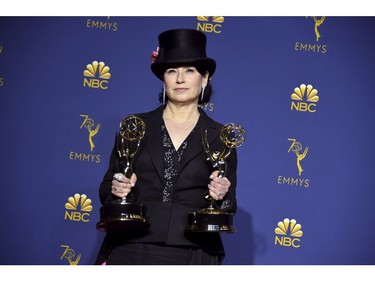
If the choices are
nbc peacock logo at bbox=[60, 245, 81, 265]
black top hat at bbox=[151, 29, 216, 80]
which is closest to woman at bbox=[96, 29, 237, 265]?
black top hat at bbox=[151, 29, 216, 80]

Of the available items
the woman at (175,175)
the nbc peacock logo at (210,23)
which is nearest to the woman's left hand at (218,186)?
the woman at (175,175)

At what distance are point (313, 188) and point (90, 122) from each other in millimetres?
1127

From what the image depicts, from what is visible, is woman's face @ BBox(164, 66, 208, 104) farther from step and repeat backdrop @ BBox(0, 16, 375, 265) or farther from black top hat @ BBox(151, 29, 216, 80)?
step and repeat backdrop @ BBox(0, 16, 375, 265)

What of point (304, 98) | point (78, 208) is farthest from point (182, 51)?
point (78, 208)

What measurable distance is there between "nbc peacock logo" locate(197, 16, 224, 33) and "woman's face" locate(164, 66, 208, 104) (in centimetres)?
104

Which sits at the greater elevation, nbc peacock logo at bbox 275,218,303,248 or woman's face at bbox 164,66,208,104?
woman's face at bbox 164,66,208,104

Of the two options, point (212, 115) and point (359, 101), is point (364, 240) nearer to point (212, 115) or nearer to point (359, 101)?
point (359, 101)

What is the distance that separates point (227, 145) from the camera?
1.96 meters

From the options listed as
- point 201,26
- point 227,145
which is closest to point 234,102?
point 201,26

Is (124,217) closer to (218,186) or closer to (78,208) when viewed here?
(218,186)

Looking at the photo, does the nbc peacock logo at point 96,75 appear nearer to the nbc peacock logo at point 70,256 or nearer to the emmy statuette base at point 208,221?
the nbc peacock logo at point 70,256

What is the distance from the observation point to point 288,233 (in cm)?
298

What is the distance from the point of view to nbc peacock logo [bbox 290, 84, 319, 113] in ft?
10.00

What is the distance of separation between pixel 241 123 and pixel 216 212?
1.22 metres
